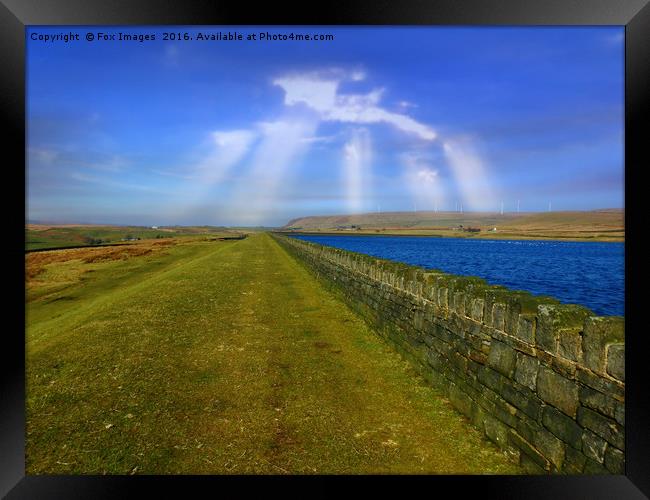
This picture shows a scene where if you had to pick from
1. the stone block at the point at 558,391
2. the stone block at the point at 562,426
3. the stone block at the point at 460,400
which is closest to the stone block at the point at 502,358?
the stone block at the point at 558,391

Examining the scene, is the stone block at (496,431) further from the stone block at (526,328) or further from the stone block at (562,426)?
the stone block at (526,328)

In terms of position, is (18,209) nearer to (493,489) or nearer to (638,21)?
(493,489)

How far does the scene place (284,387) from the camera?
4.89 metres

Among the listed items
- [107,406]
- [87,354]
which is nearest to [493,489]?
[107,406]

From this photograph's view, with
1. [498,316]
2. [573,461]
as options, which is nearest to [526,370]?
[498,316]

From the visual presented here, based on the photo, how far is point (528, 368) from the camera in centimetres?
316

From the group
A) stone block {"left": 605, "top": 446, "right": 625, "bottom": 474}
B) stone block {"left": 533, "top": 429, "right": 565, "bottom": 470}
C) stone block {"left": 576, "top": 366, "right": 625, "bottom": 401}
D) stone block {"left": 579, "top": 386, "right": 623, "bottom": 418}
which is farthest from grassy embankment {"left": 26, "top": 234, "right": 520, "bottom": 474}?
stone block {"left": 576, "top": 366, "right": 625, "bottom": 401}

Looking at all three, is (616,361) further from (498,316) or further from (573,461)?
(498,316)

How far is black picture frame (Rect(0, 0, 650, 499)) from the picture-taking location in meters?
2.59

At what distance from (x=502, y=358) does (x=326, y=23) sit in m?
3.51

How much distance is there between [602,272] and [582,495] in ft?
144

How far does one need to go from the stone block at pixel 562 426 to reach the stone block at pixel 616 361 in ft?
1.74

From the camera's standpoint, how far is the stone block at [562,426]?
8.79ft

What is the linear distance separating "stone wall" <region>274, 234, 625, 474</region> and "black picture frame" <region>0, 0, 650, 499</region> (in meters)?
0.15
